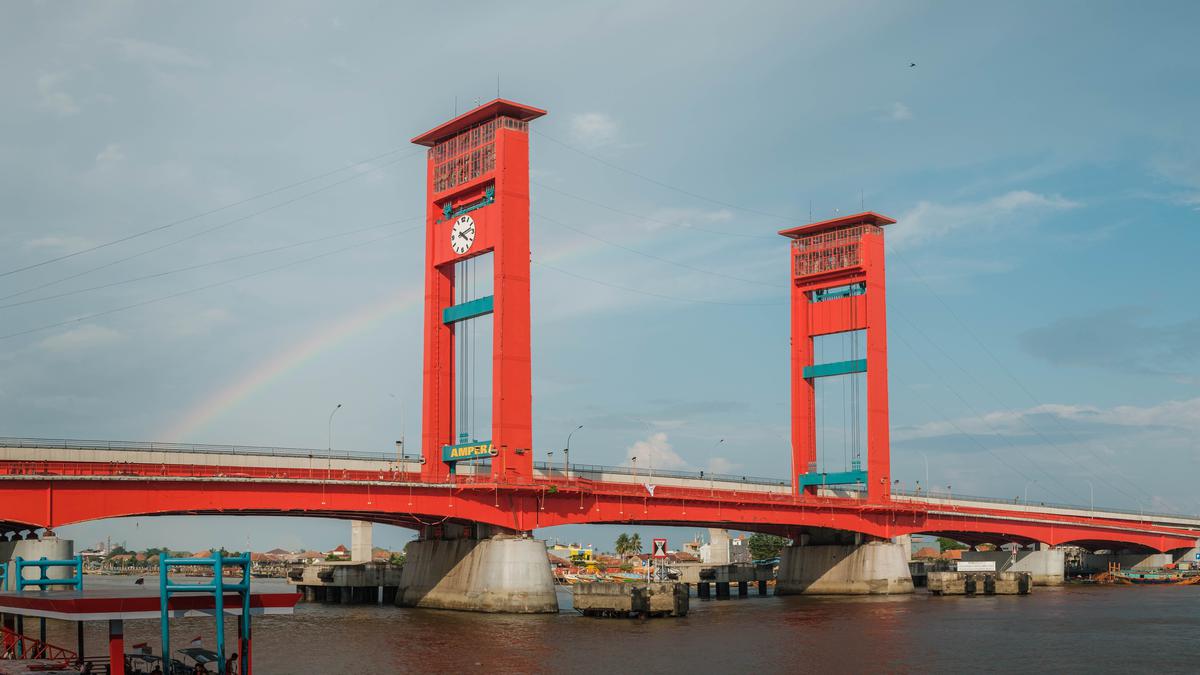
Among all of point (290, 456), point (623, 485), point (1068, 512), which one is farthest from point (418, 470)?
point (1068, 512)

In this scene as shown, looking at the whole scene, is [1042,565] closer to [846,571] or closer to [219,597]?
[846,571]

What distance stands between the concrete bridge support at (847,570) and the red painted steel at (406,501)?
2353 millimetres

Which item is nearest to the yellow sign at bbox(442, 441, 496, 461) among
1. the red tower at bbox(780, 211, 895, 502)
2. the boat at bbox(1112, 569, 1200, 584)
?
the red tower at bbox(780, 211, 895, 502)

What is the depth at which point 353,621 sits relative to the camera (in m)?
78.0

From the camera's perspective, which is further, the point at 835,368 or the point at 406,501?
the point at 835,368

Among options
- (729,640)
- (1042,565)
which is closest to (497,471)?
(729,640)

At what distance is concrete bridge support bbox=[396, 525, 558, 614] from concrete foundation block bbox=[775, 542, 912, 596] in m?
43.0

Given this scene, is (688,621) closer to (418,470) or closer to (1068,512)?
(418,470)

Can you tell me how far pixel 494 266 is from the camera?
85.3 meters

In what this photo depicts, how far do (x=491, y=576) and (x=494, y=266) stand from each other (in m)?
21.3

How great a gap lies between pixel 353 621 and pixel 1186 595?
82281 millimetres

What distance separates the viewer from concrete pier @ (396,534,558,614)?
262 ft

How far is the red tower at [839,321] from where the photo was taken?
388 feet

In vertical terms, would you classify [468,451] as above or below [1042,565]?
above
